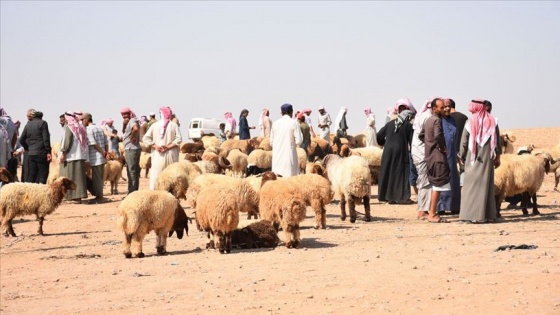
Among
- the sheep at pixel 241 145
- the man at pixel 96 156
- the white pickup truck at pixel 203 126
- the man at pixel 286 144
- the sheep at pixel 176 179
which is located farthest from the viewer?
the white pickup truck at pixel 203 126

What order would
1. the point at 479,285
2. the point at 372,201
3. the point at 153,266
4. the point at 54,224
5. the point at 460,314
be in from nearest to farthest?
the point at 460,314 → the point at 479,285 → the point at 153,266 → the point at 54,224 → the point at 372,201

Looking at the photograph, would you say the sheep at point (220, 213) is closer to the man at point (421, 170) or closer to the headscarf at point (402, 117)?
the man at point (421, 170)

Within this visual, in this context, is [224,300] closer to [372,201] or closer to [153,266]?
[153,266]

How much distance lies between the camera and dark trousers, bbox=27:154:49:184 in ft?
58.9

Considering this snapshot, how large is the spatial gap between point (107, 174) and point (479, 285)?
1459 cm

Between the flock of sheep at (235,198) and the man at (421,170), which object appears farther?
the man at (421,170)

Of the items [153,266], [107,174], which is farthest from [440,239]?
[107,174]

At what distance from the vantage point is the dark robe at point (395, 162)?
54.6ft

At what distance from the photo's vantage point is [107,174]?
70.6 feet

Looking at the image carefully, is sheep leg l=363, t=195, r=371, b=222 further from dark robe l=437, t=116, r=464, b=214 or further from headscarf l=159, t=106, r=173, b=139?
headscarf l=159, t=106, r=173, b=139

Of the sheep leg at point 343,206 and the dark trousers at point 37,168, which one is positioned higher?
the dark trousers at point 37,168

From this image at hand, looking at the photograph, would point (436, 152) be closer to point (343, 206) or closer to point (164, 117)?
point (343, 206)

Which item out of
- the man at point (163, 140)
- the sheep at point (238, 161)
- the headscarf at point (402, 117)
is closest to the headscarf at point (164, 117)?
the man at point (163, 140)

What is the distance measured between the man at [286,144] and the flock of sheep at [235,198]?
55 centimetres
